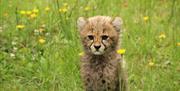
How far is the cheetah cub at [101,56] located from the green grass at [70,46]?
44 cm

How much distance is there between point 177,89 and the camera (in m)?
5.55

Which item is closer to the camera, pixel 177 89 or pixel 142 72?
pixel 177 89

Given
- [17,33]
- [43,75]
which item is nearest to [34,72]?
[43,75]

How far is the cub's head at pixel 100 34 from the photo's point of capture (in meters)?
4.95

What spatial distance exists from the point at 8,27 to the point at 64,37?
879mm

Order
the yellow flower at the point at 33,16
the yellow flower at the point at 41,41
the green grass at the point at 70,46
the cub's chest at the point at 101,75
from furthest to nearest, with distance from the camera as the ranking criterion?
1. the yellow flower at the point at 33,16
2. the yellow flower at the point at 41,41
3. the green grass at the point at 70,46
4. the cub's chest at the point at 101,75

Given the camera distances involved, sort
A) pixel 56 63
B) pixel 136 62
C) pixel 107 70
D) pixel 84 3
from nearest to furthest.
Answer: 1. pixel 107 70
2. pixel 56 63
3. pixel 136 62
4. pixel 84 3

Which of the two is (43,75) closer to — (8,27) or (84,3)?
(8,27)

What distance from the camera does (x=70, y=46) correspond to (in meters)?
6.09

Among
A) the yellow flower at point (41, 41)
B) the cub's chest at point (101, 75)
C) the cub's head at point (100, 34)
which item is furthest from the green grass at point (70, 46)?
the cub's head at point (100, 34)

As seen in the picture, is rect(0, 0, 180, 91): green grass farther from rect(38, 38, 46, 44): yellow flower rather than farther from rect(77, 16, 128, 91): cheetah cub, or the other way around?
rect(77, 16, 128, 91): cheetah cub

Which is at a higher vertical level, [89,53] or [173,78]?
[89,53]

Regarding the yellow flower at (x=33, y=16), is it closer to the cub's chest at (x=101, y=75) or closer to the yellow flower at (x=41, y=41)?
the yellow flower at (x=41, y=41)

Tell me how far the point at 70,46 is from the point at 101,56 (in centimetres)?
93
